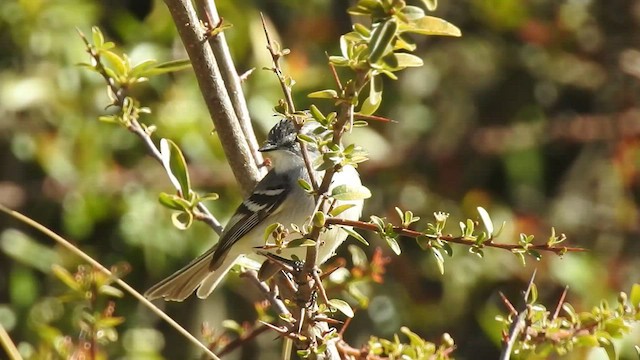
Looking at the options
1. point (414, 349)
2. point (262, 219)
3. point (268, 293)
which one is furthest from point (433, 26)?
point (262, 219)

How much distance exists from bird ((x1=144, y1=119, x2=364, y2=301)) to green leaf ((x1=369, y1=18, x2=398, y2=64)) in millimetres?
1682

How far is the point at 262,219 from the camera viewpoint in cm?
386

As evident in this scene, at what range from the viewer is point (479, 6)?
619 centimetres

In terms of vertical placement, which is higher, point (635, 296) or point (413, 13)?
point (413, 13)

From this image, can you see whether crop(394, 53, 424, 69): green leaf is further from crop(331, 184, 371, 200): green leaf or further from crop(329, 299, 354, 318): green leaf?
crop(329, 299, 354, 318): green leaf

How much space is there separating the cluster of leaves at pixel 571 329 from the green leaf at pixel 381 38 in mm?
827

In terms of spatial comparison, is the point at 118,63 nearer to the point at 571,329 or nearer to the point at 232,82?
the point at 232,82

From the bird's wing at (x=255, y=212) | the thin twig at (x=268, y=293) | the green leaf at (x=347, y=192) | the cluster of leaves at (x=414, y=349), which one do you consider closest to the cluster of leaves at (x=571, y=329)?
the cluster of leaves at (x=414, y=349)

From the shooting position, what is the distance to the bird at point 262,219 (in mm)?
3646

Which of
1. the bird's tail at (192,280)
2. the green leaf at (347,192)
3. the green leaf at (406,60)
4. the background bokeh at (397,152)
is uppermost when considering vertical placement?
the green leaf at (406,60)

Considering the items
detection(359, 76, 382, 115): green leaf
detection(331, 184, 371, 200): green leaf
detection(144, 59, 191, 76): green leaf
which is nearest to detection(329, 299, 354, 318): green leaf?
detection(331, 184, 371, 200): green leaf

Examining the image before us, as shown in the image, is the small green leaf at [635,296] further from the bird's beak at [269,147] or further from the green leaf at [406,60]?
the bird's beak at [269,147]

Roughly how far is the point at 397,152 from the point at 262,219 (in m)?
2.49

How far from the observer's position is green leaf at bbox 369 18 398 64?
1836 mm
